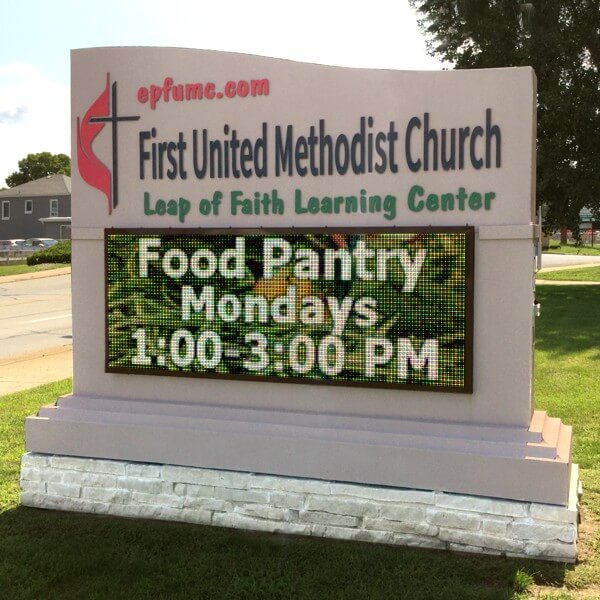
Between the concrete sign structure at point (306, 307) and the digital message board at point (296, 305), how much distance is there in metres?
0.01

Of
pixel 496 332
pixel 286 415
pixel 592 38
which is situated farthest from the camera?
pixel 592 38

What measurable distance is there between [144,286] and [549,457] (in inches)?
111

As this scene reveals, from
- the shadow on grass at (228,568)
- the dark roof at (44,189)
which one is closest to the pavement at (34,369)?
the shadow on grass at (228,568)

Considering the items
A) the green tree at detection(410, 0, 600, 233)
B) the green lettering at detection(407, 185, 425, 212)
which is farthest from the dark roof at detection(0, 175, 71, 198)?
the green lettering at detection(407, 185, 425, 212)

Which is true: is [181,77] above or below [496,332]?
above

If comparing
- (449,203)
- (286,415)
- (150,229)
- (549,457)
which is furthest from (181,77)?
(549,457)

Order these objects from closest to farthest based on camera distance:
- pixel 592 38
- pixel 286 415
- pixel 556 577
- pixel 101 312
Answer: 1. pixel 556 577
2. pixel 286 415
3. pixel 101 312
4. pixel 592 38

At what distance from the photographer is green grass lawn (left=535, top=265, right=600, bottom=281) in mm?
28391

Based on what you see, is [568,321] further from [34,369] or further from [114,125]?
[114,125]

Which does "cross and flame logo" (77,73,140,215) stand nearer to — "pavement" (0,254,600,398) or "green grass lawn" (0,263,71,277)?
"pavement" (0,254,600,398)

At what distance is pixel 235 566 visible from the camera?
16.3ft

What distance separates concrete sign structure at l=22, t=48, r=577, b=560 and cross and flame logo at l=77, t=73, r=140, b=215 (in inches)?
0.6

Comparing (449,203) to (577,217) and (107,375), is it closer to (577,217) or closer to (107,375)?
(107,375)

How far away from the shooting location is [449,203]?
522cm
